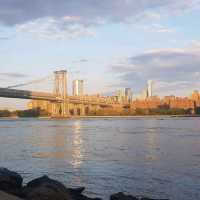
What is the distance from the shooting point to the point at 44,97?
196ft

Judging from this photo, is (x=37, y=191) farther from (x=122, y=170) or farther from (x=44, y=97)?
(x=44, y=97)

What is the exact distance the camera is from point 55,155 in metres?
17.8

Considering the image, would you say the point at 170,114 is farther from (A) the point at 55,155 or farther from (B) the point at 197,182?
(B) the point at 197,182

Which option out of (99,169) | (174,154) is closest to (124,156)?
(174,154)


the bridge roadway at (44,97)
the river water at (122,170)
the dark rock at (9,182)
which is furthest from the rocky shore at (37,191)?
the bridge roadway at (44,97)

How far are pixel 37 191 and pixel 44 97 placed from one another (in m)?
52.6

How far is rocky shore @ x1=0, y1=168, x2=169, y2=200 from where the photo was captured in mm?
7168

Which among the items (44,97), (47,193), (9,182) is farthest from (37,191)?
(44,97)

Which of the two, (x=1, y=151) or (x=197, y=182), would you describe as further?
(x=1, y=151)

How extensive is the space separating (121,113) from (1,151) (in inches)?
2806

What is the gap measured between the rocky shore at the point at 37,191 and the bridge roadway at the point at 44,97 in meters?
41.0

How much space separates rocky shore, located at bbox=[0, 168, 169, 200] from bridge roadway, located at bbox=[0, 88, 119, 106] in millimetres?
41045

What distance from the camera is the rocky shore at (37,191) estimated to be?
717cm

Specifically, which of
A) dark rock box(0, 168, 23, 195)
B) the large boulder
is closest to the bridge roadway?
dark rock box(0, 168, 23, 195)
